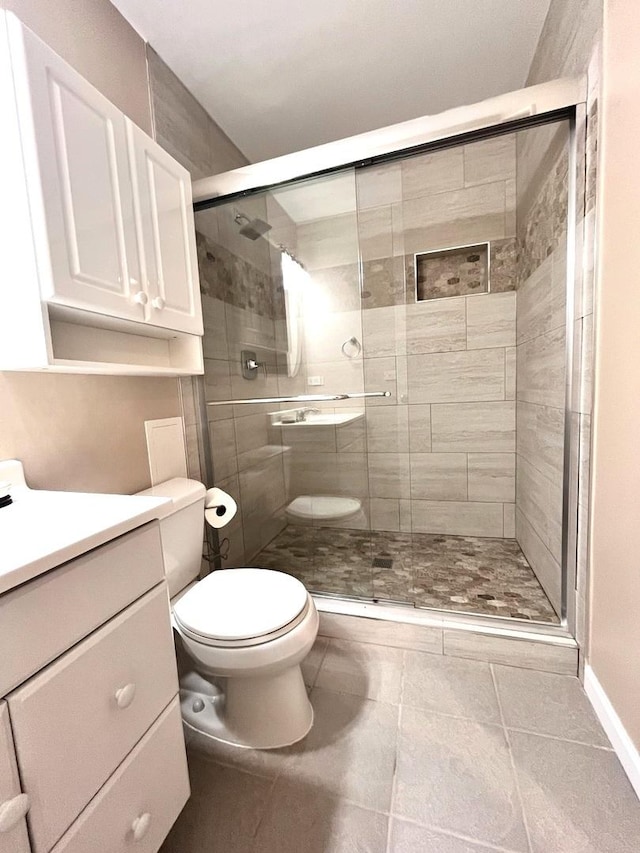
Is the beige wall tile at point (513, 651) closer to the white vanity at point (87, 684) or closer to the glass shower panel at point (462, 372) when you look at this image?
the glass shower panel at point (462, 372)

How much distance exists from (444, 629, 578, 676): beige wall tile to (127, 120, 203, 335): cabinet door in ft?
5.18

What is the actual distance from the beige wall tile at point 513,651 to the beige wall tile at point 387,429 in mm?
1064

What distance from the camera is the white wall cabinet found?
31.7 inches

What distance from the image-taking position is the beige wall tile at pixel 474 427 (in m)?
2.23

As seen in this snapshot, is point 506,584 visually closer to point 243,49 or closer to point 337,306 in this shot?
point 337,306

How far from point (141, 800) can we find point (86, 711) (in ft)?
0.91

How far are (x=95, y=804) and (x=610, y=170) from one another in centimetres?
184

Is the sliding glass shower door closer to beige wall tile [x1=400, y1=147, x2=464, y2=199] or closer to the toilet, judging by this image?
beige wall tile [x1=400, y1=147, x2=464, y2=199]

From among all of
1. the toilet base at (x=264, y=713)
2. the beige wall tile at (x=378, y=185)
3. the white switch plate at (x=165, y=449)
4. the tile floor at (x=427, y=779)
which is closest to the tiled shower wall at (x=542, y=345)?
the tile floor at (x=427, y=779)

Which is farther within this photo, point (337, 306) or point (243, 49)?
point (337, 306)

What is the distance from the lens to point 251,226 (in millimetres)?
1944

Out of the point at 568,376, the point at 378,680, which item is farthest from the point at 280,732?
the point at 568,376

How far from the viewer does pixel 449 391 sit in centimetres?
231

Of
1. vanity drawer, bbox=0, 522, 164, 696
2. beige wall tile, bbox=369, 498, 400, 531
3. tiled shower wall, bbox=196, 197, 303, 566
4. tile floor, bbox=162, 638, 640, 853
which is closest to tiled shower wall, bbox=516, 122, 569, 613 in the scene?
tile floor, bbox=162, 638, 640, 853
